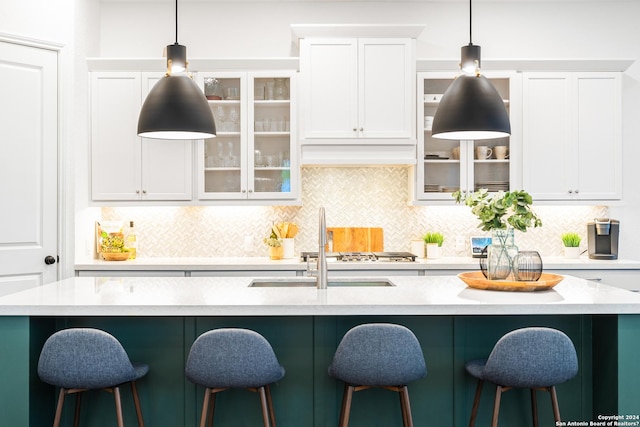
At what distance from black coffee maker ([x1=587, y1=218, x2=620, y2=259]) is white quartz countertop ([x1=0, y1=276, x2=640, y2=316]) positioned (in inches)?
69.9

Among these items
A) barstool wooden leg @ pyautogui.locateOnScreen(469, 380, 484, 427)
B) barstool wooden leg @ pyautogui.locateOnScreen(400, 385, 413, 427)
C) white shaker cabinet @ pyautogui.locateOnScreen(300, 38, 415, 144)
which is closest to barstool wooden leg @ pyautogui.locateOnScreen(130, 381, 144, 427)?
barstool wooden leg @ pyautogui.locateOnScreen(400, 385, 413, 427)

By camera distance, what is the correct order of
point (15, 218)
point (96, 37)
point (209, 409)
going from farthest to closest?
point (96, 37)
point (15, 218)
point (209, 409)

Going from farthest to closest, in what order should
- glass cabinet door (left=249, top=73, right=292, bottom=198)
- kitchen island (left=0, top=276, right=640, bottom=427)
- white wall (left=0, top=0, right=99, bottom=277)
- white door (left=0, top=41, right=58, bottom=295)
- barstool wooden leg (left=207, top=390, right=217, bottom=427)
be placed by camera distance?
glass cabinet door (left=249, top=73, right=292, bottom=198) → white wall (left=0, top=0, right=99, bottom=277) → white door (left=0, top=41, right=58, bottom=295) → kitchen island (left=0, top=276, right=640, bottom=427) → barstool wooden leg (left=207, top=390, right=217, bottom=427)

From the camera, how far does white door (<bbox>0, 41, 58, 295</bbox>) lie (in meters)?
3.69

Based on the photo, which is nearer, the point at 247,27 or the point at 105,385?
the point at 105,385

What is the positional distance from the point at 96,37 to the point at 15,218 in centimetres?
175

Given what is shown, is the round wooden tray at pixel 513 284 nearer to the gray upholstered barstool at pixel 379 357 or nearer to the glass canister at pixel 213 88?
the gray upholstered barstool at pixel 379 357

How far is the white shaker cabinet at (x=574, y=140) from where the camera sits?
421 centimetres

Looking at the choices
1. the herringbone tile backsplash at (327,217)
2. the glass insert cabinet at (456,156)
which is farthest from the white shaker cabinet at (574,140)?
the herringbone tile backsplash at (327,217)

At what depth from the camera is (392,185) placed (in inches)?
181

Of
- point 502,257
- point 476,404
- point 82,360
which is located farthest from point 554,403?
point 82,360

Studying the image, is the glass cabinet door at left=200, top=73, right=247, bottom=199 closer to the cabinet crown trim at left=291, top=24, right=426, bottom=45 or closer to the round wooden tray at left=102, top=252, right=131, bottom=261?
the cabinet crown trim at left=291, top=24, right=426, bottom=45

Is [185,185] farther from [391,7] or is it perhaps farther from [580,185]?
[580,185]

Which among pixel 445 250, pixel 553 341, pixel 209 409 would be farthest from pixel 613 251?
pixel 209 409
